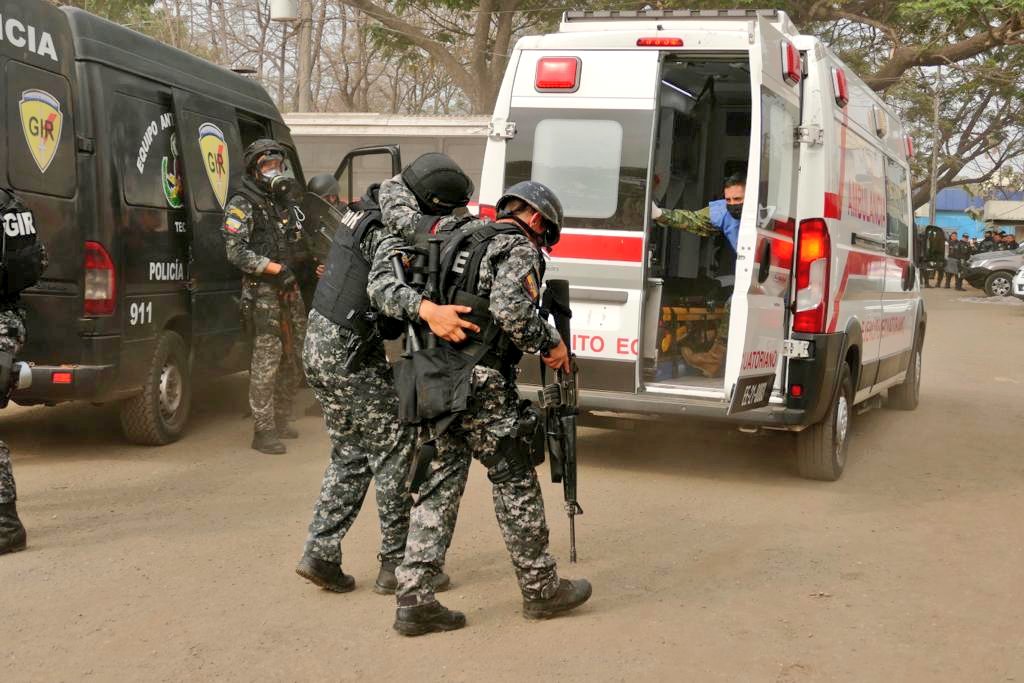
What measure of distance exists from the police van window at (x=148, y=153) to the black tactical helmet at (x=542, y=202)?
3.46 metres

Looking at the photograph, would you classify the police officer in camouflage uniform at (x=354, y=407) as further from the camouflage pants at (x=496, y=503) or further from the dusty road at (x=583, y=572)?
the camouflage pants at (x=496, y=503)

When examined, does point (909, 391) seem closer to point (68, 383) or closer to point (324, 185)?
point (324, 185)

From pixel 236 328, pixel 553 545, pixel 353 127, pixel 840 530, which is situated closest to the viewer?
pixel 553 545

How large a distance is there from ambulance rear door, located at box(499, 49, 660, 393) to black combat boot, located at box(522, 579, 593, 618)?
2.31 metres

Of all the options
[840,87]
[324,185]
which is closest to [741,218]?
[840,87]

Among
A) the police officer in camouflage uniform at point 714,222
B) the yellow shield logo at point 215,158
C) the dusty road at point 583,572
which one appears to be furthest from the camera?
the yellow shield logo at point 215,158

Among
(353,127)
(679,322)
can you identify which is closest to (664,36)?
(679,322)

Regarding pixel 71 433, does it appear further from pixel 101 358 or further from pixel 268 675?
pixel 268 675

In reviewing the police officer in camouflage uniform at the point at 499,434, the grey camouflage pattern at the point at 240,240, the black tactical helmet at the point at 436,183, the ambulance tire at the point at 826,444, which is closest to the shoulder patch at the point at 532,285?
the police officer in camouflage uniform at the point at 499,434

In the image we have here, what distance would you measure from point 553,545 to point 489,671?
1.61m

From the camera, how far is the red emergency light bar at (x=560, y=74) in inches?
268

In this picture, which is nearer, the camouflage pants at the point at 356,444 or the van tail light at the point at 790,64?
the camouflage pants at the point at 356,444

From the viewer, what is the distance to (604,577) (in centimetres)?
507

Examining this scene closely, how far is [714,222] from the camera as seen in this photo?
7.37 meters
